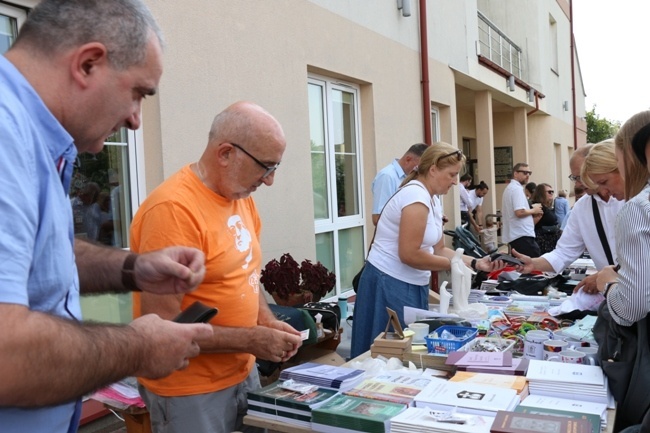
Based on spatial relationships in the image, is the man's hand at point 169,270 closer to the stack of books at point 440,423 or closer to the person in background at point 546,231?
the stack of books at point 440,423

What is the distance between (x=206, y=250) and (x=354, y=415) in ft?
2.44

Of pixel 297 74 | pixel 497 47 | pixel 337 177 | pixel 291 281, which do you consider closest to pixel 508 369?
pixel 291 281

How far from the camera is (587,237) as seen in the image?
3859mm

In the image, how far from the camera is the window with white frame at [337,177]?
19.8 ft

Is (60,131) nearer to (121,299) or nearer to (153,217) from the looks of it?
(153,217)

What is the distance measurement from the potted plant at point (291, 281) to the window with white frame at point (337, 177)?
52.3 inches

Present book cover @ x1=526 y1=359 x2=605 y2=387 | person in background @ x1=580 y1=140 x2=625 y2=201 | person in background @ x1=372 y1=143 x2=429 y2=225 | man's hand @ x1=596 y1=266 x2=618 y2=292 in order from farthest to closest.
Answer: person in background @ x1=372 y1=143 x2=429 y2=225
person in background @ x1=580 y1=140 x2=625 y2=201
man's hand @ x1=596 y1=266 x2=618 y2=292
book cover @ x1=526 y1=359 x2=605 y2=387

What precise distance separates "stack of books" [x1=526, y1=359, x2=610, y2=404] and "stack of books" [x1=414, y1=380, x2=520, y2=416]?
0.51 feet

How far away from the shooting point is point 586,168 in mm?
3350

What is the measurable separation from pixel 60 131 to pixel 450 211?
28.3 ft

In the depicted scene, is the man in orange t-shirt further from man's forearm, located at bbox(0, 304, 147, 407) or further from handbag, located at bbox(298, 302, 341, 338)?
handbag, located at bbox(298, 302, 341, 338)

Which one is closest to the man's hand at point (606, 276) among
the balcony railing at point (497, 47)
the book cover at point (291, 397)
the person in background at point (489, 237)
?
the book cover at point (291, 397)

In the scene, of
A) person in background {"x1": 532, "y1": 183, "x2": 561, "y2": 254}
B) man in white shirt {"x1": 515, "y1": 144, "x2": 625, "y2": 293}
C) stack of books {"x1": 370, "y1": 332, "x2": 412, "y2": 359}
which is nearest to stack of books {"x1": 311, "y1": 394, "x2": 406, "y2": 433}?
stack of books {"x1": 370, "y1": 332, "x2": 412, "y2": 359}

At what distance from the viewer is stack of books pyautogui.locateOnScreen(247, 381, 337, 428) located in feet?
6.72
